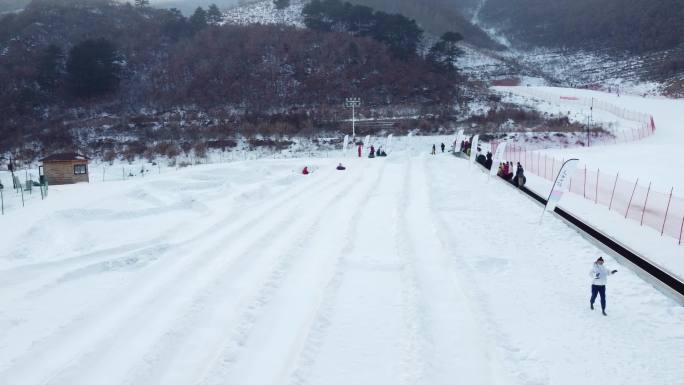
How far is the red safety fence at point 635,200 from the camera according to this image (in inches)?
605

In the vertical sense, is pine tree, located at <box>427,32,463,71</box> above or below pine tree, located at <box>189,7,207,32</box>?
below

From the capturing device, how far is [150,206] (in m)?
19.6

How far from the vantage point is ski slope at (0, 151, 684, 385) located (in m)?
7.74

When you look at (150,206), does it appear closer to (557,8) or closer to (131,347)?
(131,347)

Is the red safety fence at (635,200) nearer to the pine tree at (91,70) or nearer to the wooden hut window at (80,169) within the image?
the wooden hut window at (80,169)

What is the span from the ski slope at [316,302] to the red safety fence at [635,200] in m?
2.90

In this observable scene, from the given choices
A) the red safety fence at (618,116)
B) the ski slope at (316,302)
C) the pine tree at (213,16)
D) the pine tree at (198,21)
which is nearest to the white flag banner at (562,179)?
the ski slope at (316,302)

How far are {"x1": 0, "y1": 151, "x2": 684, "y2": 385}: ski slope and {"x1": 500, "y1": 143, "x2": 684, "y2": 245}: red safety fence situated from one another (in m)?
2.90

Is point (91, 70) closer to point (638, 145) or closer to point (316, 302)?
point (638, 145)

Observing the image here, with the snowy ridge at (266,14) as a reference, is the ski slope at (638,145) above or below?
below

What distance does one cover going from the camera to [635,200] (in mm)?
18844

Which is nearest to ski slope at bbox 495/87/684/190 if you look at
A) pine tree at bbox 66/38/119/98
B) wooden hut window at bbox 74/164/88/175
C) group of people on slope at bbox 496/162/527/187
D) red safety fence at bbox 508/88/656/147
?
red safety fence at bbox 508/88/656/147

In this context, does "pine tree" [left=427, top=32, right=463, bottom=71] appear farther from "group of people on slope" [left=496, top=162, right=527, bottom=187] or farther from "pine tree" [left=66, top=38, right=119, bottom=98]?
"group of people on slope" [left=496, top=162, right=527, bottom=187]

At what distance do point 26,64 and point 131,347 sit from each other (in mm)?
72137
